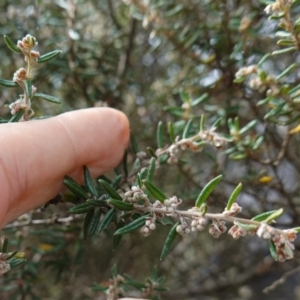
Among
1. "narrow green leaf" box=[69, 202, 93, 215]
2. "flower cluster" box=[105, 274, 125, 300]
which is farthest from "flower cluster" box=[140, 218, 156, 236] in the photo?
"flower cluster" box=[105, 274, 125, 300]

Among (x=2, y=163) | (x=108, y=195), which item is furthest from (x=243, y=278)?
(x=2, y=163)

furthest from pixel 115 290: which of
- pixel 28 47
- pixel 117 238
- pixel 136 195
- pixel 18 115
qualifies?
pixel 28 47

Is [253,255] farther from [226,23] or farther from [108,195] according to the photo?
[108,195]

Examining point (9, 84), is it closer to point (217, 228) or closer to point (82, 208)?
point (82, 208)

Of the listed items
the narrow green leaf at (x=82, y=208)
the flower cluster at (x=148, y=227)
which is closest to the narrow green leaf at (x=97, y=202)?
the narrow green leaf at (x=82, y=208)

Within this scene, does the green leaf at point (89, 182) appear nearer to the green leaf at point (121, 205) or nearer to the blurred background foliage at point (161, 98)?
the green leaf at point (121, 205)

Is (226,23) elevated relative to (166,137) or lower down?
elevated
